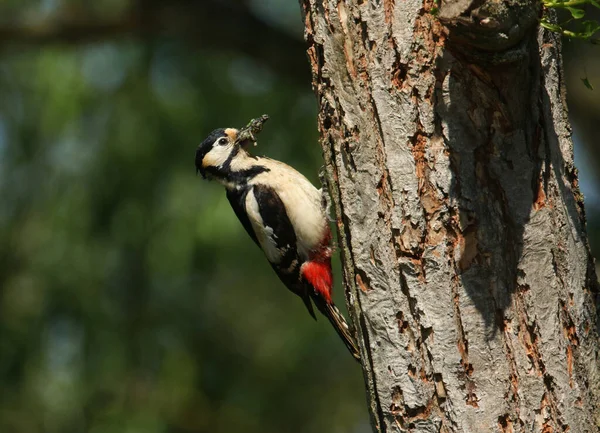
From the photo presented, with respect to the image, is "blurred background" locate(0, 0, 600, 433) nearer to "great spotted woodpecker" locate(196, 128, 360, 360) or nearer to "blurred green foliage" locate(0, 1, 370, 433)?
"blurred green foliage" locate(0, 1, 370, 433)

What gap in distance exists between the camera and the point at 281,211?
4.18 m

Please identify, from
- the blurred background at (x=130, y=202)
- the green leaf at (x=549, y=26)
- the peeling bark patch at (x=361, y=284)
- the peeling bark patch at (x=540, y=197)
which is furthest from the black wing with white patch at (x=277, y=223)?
the green leaf at (x=549, y=26)

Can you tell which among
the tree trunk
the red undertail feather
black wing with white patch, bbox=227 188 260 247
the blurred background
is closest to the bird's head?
black wing with white patch, bbox=227 188 260 247

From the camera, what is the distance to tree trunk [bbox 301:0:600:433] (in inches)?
86.2

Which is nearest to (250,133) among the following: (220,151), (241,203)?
(220,151)

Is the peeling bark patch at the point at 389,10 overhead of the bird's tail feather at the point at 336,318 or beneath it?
overhead

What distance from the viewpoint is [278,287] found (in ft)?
23.1

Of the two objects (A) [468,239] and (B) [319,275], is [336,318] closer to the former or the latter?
(B) [319,275]

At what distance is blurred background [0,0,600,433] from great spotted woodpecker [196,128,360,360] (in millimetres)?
1258

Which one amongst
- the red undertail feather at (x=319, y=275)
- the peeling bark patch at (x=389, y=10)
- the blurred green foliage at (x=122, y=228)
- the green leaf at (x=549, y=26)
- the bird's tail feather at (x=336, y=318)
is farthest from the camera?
the blurred green foliage at (x=122, y=228)

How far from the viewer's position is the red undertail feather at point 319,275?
4.20 metres

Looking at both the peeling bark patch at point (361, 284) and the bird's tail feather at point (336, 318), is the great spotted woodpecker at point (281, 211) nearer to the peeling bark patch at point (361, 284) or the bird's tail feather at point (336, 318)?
the bird's tail feather at point (336, 318)

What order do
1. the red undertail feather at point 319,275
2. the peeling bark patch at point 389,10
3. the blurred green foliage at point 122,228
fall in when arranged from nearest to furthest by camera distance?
the peeling bark patch at point 389,10, the red undertail feather at point 319,275, the blurred green foliage at point 122,228

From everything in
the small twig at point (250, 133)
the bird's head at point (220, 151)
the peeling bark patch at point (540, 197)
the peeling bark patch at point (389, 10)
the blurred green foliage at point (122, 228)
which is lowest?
the blurred green foliage at point (122, 228)
